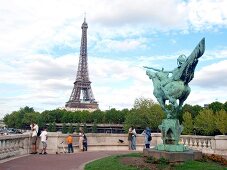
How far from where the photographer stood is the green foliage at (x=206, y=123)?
7575cm

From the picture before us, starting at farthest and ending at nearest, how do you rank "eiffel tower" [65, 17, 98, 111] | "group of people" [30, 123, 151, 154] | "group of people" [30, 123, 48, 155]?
"eiffel tower" [65, 17, 98, 111], "group of people" [30, 123, 151, 154], "group of people" [30, 123, 48, 155]

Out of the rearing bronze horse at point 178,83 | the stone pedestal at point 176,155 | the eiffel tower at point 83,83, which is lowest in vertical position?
the stone pedestal at point 176,155

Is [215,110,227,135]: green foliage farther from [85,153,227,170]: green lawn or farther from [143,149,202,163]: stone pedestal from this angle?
[85,153,227,170]: green lawn

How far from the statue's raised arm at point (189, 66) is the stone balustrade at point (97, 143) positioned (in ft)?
27.0

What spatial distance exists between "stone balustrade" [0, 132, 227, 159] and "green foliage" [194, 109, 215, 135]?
4717 centimetres

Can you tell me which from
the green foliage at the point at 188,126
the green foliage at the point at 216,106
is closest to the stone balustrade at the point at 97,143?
the green foliage at the point at 188,126

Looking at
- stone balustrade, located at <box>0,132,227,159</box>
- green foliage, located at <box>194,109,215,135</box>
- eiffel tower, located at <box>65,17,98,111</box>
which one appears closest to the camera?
stone balustrade, located at <box>0,132,227,159</box>

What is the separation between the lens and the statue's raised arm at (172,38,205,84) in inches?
663

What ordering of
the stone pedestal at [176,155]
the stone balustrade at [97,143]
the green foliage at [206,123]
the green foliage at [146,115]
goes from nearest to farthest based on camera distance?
the stone pedestal at [176,155]
the stone balustrade at [97,143]
the green foliage at [206,123]
the green foliage at [146,115]

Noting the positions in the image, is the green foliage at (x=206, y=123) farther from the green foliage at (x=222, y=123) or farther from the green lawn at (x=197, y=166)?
the green lawn at (x=197, y=166)

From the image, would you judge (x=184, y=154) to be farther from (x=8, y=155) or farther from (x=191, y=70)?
(x=8, y=155)

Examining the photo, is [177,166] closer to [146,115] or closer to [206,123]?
[206,123]

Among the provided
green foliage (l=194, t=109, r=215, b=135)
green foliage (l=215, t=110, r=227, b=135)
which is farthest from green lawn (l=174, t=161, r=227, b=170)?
green foliage (l=194, t=109, r=215, b=135)

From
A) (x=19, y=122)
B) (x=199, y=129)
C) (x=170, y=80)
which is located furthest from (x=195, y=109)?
(x=19, y=122)
